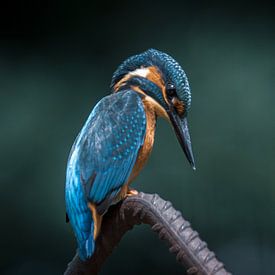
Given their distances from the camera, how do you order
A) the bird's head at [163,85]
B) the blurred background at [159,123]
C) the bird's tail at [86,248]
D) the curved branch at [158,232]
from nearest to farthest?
the curved branch at [158,232] < the bird's tail at [86,248] < the bird's head at [163,85] < the blurred background at [159,123]

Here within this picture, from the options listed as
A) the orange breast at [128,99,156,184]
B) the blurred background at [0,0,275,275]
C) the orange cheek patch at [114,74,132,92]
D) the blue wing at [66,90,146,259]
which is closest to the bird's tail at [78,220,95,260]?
the blue wing at [66,90,146,259]

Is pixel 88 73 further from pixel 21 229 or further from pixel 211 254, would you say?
pixel 211 254

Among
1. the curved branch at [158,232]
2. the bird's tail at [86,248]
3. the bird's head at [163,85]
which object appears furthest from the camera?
the bird's head at [163,85]

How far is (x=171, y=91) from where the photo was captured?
1026 millimetres

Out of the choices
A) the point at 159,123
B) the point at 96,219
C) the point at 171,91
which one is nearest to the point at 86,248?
the point at 96,219

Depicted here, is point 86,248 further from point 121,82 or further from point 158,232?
point 121,82

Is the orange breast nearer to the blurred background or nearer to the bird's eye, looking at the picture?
the bird's eye

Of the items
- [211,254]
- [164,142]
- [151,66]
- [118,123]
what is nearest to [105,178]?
[118,123]

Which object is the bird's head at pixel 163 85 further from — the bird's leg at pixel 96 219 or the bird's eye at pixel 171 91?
the bird's leg at pixel 96 219

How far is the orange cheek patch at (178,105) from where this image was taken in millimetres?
1016

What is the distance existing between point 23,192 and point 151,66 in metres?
0.67

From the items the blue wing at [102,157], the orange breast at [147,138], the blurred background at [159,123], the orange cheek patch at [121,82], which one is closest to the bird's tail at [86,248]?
the blue wing at [102,157]

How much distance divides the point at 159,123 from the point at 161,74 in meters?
0.55

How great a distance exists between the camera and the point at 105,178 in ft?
3.27
